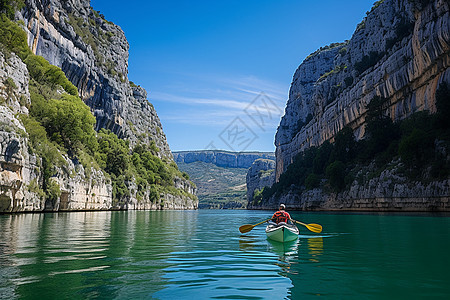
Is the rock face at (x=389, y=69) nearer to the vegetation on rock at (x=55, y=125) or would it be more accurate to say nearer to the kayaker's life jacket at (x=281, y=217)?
the kayaker's life jacket at (x=281, y=217)

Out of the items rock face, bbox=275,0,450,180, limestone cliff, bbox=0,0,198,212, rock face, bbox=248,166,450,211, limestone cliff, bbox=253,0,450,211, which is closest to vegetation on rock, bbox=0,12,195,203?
limestone cliff, bbox=0,0,198,212

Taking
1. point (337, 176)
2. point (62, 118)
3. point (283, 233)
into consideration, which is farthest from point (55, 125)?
point (337, 176)

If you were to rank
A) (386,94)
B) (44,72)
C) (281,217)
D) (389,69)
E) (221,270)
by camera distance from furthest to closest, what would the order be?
(386,94) < (389,69) < (44,72) < (281,217) < (221,270)

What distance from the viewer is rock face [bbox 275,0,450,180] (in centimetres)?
4956

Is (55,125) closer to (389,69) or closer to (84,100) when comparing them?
(84,100)

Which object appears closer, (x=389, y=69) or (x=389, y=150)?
(x=389, y=150)

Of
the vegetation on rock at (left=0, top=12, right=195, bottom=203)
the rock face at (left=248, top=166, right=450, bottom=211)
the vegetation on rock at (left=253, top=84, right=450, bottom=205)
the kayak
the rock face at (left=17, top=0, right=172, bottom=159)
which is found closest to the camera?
the kayak

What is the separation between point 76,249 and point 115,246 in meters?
1.72

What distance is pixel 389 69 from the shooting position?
6444 cm

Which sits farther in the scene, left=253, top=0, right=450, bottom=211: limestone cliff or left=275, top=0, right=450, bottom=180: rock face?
left=275, top=0, right=450, bottom=180: rock face

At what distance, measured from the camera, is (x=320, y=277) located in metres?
8.57

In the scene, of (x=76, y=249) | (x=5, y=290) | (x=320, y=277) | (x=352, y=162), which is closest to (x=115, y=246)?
(x=76, y=249)

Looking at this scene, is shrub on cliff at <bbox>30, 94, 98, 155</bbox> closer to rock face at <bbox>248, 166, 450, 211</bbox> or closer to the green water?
the green water

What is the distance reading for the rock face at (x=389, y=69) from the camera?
49.6 meters
